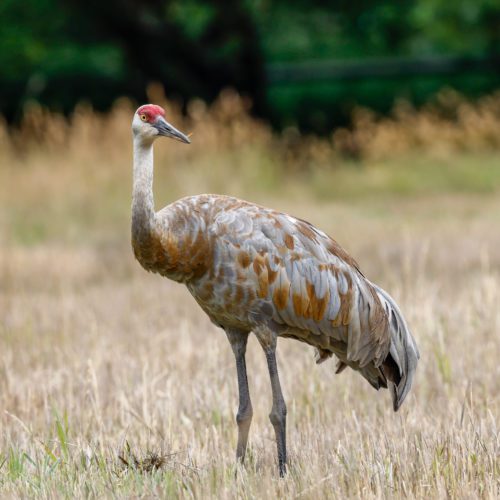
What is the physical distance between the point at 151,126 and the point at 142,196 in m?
0.29

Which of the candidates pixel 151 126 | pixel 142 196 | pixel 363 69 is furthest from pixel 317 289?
pixel 363 69

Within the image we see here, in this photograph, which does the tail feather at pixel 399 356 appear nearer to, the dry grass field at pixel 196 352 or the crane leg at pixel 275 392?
the dry grass field at pixel 196 352

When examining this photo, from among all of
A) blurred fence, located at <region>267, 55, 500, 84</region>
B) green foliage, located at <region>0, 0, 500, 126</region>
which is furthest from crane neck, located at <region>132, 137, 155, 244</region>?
blurred fence, located at <region>267, 55, 500, 84</region>

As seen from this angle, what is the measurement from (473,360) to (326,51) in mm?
23233

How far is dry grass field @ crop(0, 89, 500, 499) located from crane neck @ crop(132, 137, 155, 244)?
914mm

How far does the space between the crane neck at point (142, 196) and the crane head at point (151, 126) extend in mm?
37

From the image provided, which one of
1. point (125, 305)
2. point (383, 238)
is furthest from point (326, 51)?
point (125, 305)

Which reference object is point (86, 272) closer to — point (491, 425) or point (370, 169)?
point (491, 425)

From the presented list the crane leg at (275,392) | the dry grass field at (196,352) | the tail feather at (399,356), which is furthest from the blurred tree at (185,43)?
the crane leg at (275,392)

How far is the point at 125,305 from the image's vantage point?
8625 millimetres

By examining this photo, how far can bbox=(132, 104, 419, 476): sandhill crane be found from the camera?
4.64 m

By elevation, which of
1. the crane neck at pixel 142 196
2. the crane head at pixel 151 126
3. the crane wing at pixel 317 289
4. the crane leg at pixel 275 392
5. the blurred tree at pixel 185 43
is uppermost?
the blurred tree at pixel 185 43

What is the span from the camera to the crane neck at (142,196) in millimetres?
4578

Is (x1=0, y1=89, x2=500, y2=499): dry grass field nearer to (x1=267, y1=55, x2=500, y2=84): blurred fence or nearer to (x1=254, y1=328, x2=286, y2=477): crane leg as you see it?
(x1=254, y1=328, x2=286, y2=477): crane leg
